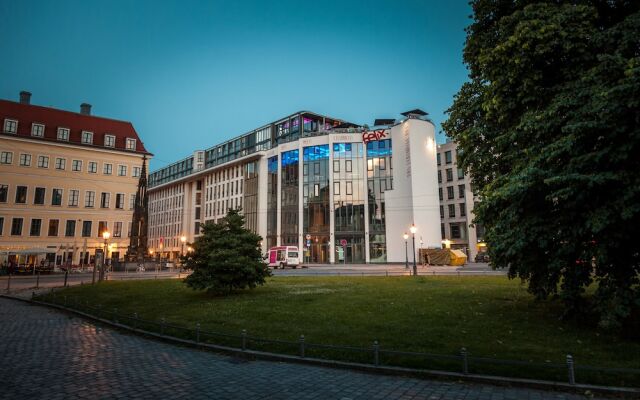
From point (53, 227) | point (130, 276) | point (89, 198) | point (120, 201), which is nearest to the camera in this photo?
point (130, 276)

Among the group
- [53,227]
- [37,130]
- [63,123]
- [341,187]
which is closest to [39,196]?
[53,227]

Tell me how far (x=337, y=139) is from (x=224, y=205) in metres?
33.1

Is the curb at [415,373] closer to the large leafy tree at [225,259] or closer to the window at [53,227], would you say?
the large leafy tree at [225,259]

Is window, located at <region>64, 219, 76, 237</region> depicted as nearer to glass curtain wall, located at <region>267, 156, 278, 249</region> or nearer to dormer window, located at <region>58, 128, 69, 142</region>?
dormer window, located at <region>58, 128, 69, 142</region>

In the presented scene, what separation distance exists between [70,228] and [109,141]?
13419 millimetres

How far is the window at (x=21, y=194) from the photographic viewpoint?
157 feet

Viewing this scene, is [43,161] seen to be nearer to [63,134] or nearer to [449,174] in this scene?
[63,134]

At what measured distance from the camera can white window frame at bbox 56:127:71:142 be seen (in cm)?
5138

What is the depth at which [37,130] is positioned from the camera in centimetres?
5025

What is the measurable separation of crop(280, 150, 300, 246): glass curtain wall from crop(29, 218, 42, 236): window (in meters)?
36.5

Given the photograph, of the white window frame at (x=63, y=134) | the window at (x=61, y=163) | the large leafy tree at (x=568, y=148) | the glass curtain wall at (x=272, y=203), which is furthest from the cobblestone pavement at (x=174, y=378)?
the glass curtain wall at (x=272, y=203)

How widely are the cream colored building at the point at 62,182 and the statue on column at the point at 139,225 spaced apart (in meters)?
5.91

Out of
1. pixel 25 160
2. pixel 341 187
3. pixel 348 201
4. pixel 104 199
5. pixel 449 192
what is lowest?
pixel 104 199

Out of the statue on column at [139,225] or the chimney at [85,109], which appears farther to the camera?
the chimney at [85,109]
